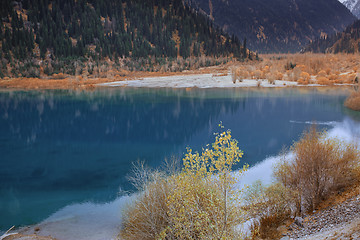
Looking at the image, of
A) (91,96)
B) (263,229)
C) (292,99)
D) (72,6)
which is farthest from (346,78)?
(72,6)

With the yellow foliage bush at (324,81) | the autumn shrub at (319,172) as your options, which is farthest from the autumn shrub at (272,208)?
the yellow foliage bush at (324,81)

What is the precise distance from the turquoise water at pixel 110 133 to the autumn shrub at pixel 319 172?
16.7 ft

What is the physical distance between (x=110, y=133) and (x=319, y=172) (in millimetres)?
15043

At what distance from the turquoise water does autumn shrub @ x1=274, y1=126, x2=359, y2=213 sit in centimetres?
508

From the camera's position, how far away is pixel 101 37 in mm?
77188

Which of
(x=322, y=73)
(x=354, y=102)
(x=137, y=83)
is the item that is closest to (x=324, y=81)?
(x=322, y=73)

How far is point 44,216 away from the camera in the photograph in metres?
9.44

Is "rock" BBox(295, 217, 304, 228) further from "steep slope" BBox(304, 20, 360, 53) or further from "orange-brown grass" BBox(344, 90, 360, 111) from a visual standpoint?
"steep slope" BBox(304, 20, 360, 53)

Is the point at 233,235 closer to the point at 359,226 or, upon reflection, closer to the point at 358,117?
the point at 359,226

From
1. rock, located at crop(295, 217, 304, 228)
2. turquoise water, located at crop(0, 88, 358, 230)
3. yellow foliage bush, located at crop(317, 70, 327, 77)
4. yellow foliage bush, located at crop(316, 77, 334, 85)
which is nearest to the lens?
rock, located at crop(295, 217, 304, 228)

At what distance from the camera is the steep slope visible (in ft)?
398

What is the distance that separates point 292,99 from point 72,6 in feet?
234

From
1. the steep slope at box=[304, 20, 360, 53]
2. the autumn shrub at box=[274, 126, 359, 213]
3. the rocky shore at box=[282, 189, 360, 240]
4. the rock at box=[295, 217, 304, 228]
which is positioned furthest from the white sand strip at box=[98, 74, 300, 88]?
the steep slope at box=[304, 20, 360, 53]

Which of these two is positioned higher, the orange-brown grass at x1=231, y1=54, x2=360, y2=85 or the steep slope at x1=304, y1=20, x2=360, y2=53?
the steep slope at x1=304, y1=20, x2=360, y2=53
